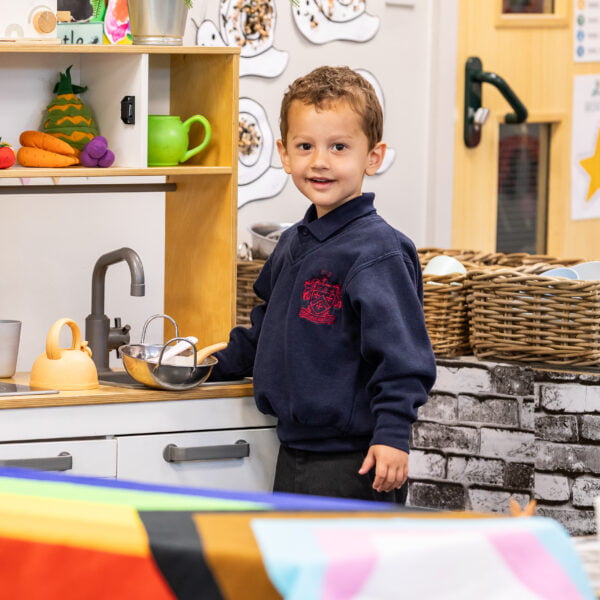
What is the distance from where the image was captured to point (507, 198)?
3594 millimetres

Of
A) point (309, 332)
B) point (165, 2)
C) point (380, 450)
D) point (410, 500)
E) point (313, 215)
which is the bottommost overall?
point (410, 500)

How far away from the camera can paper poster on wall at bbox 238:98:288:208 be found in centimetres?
301

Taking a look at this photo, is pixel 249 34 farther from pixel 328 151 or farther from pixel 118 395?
pixel 118 395

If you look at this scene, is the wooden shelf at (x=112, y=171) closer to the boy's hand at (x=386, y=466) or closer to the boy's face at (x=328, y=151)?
the boy's face at (x=328, y=151)

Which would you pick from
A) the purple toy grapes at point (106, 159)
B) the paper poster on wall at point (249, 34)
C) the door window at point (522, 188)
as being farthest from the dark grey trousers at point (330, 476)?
the door window at point (522, 188)

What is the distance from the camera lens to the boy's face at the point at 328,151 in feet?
6.15

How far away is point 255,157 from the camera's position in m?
3.03

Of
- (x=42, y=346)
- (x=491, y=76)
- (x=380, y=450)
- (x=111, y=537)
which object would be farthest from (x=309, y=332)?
(x=491, y=76)

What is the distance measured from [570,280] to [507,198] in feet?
4.12

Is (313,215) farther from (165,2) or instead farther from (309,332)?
(165,2)

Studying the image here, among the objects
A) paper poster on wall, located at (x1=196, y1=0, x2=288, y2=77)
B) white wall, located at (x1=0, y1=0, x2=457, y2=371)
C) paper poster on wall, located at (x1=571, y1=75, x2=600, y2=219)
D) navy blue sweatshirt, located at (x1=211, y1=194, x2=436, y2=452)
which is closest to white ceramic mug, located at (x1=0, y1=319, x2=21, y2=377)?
white wall, located at (x1=0, y1=0, x2=457, y2=371)

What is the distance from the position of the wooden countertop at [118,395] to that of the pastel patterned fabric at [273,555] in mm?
1444

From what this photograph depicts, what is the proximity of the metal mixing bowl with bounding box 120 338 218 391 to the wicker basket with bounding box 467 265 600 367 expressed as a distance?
2.25 feet

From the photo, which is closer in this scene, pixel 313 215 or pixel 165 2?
pixel 313 215
